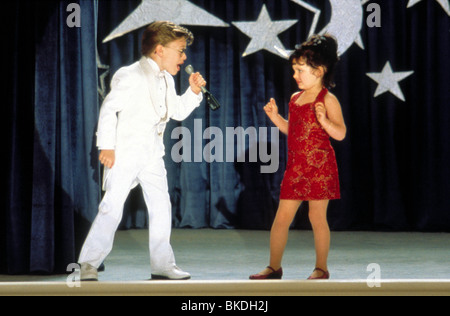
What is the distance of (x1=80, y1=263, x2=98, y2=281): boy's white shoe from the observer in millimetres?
2797

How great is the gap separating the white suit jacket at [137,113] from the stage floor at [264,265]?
58 cm

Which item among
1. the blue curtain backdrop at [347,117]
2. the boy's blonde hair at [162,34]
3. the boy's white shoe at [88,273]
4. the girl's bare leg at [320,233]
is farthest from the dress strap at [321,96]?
the blue curtain backdrop at [347,117]

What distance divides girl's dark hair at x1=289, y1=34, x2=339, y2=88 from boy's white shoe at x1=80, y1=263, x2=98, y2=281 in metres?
1.29

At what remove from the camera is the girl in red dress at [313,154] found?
2.82m

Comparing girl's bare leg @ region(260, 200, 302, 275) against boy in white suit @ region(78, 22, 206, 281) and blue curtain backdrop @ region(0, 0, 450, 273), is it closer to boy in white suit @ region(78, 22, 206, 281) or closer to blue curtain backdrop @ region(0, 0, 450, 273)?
boy in white suit @ region(78, 22, 206, 281)

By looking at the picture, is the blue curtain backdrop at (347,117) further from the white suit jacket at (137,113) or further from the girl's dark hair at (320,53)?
the girl's dark hair at (320,53)

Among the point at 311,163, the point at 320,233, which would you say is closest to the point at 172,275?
the point at 320,233

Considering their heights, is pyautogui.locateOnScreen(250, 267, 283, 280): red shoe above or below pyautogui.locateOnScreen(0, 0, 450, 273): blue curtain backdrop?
below

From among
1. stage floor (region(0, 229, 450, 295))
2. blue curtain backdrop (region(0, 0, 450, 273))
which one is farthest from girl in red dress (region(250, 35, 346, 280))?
blue curtain backdrop (region(0, 0, 450, 273))

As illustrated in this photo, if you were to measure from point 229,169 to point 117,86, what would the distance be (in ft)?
8.00

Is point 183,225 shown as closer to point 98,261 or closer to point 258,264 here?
point 258,264

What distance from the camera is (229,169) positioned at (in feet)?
17.1
